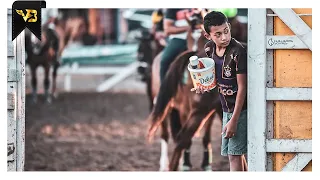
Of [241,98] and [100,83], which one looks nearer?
[241,98]

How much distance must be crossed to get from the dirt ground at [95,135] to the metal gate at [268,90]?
9.15ft

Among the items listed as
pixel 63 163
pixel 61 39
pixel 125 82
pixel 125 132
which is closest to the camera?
pixel 63 163

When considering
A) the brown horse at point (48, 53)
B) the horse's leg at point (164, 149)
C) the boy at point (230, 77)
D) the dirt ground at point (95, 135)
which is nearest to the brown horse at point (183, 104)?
the horse's leg at point (164, 149)

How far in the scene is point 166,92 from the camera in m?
7.15

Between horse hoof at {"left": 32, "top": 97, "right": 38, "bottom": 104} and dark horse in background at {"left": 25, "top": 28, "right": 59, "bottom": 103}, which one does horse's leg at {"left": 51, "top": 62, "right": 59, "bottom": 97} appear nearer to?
dark horse in background at {"left": 25, "top": 28, "right": 59, "bottom": 103}

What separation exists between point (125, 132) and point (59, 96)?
8.40ft

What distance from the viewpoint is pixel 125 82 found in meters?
14.3

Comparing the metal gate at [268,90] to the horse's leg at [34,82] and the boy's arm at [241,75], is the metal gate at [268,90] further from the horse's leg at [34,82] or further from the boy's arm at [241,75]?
the horse's leg at [34,82]

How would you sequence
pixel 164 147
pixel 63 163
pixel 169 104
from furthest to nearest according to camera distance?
pixel 63 163 < pixel 164 147 < pixel 169 104

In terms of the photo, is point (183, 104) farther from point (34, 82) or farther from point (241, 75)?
point (34, 82)

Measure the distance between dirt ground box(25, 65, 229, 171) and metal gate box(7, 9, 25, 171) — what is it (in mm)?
2847

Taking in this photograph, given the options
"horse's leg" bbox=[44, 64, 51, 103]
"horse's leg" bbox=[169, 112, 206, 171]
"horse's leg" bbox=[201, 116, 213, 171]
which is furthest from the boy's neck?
"horse's leg" bbox=[44, 64, 51, 103]

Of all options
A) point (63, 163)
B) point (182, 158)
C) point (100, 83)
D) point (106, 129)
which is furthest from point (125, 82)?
point (182, 158)

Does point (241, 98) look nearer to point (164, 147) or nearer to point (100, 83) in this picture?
point (164, 147)
